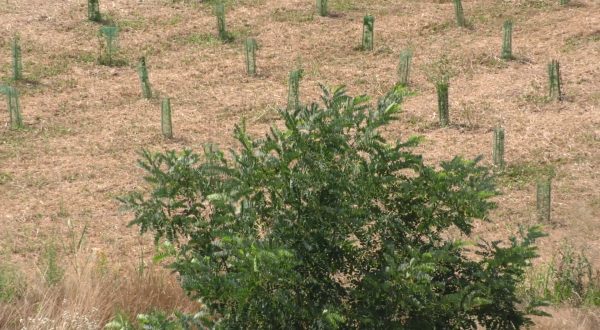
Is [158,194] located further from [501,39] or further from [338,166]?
[501,39]

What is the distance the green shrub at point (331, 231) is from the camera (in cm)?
425

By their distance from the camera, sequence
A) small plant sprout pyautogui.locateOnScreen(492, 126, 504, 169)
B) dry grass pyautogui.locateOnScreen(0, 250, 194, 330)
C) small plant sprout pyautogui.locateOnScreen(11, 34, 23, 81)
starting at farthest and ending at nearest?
small plant sprout pyautogui.locateOnScreen(11, 34, 23, 81) → small plant sprout pyautogui.locateOnScreen(492, 126, 504, 169) → dry grass pyautogui.locateOnScreen(0, 250, 194, 330)

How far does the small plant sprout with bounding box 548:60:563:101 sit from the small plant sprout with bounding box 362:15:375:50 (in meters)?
2.37

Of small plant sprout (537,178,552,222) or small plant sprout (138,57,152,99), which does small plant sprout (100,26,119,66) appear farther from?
small plant sprout (537,178,552,222)

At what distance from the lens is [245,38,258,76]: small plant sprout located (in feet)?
40.0

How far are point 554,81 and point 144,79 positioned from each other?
4.41 meters

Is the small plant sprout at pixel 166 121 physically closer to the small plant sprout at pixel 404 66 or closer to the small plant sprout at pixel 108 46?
the small plant sprout at pixel 108 46

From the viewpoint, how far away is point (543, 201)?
357 inches

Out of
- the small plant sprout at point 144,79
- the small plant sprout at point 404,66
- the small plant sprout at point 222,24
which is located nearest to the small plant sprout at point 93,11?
the small plant sprout at point 222,24

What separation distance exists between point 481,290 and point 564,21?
964 cm

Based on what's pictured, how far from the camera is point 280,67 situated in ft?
41.4

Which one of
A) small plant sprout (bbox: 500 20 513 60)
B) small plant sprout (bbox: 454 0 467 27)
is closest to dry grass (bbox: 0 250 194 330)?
small plant sprout (bbox: 500 20 513 60)

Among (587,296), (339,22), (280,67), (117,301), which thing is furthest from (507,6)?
(117,301)

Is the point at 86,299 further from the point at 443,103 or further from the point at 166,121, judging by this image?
the point at 443,103
